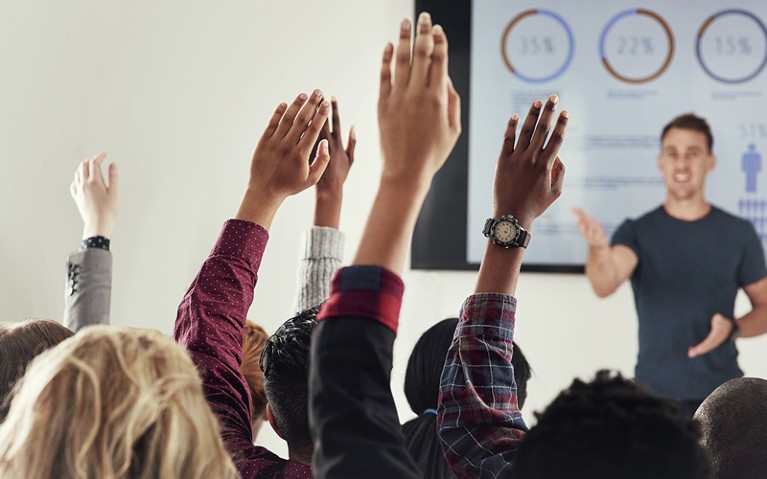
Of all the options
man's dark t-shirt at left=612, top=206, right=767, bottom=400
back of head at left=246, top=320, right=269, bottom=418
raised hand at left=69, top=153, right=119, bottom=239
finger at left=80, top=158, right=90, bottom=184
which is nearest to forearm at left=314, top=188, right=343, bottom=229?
back of head at left=246, top=320, right=269, bottom=418

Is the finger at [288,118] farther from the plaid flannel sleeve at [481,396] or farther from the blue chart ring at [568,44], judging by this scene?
the blue chart ring at [568,44]

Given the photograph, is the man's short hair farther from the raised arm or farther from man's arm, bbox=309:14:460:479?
man's arm, bbox=309:14:460:479

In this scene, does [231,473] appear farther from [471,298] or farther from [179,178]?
[179,178]

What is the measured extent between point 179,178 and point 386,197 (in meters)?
2.47

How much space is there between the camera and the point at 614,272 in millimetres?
3055

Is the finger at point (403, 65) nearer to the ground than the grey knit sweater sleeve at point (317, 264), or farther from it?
farther from it

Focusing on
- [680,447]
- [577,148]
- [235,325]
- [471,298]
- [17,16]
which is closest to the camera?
[680,447]

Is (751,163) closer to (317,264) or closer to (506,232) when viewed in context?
(317,264)

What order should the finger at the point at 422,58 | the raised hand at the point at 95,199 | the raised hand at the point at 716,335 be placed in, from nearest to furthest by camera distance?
1. the finger at the point at 422,58
2. the raised hand at the point at 95,199
3. the raised hand at the point at 716,335

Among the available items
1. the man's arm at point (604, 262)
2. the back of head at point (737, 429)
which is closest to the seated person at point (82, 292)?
the back of head at point (737, 429)

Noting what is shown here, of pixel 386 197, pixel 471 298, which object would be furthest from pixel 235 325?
pixel 386 197

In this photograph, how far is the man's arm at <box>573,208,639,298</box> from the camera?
3043 mm

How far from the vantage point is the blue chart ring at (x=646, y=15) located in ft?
10.5

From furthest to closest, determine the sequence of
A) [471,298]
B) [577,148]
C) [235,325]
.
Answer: [577,148]
[235,325]
[471,298]
